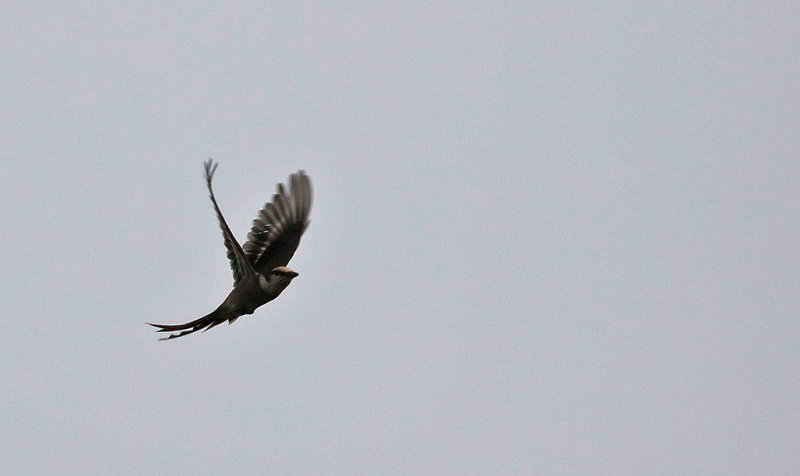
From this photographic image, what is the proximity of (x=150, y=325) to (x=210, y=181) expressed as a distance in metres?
2.66

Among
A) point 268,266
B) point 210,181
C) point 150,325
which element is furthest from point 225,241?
point 210,181

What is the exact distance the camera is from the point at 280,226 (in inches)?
563

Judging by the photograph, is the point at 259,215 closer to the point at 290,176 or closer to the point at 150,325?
the point at 290,176

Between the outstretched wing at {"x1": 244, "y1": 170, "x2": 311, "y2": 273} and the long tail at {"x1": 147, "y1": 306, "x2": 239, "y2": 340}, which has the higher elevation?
the outstretched wing at {"x1": 244, "y1": 170, "x2": 311, "y2": 273}

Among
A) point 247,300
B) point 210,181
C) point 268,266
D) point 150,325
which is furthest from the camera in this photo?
point 268,266

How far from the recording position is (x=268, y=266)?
14078 mm

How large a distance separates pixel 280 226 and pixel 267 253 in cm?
47

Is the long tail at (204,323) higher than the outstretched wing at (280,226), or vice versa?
the outstretched wing at (280,226)

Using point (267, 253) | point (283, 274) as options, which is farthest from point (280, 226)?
point (283, 274)

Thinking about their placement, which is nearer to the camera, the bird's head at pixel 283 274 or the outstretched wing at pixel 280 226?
the bird's head at pixel 283 274

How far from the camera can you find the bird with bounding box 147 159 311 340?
13.1m

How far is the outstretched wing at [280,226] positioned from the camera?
46.2 ft

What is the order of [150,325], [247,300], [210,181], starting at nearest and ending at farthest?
[210,181], [150,325], [247,300]

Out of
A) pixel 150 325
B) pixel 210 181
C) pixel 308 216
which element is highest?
pixel 308 216
